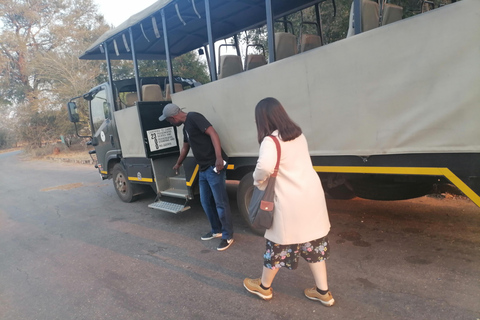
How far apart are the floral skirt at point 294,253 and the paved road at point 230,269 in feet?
1.38

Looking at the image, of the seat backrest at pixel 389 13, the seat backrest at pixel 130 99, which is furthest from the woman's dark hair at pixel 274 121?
the seat backrest at pixel 130 99

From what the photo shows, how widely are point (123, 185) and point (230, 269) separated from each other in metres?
3.96

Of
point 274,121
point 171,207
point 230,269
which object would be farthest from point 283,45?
point 171,207

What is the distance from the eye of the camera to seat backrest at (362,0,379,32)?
2711mm

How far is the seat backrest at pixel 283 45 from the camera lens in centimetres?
339

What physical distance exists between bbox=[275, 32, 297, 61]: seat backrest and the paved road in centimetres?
230

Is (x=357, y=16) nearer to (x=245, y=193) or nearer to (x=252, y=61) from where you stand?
(x=252, y=61)

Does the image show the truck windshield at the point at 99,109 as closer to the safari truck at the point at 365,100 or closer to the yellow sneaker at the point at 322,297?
the safari truck at the point at 365,100

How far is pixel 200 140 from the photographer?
360 cm

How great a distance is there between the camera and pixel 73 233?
475 cm

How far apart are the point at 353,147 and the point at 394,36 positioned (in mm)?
955

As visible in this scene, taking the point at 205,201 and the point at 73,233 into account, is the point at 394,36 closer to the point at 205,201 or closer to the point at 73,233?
the point at 205,201

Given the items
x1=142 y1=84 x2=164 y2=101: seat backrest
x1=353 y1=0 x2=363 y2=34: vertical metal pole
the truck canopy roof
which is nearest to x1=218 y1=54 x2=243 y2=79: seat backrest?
the truck canopy roof

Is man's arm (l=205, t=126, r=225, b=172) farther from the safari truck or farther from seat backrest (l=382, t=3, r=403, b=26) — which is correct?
seat backrest (l=382, t=3, r=403, b=26)
